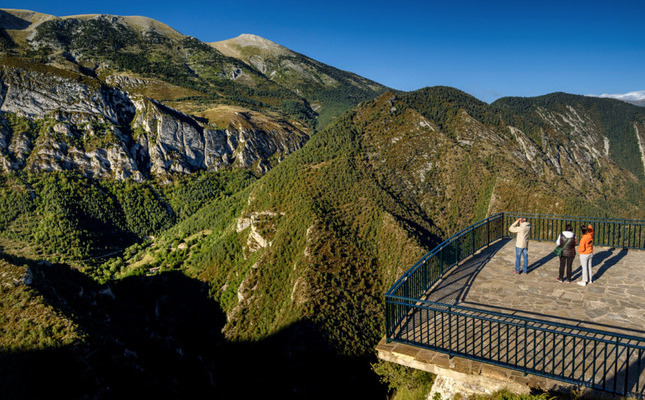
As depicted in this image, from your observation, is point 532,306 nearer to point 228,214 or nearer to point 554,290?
point 554,290

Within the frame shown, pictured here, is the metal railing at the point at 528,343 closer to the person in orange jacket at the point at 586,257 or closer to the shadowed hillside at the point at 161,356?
the person in orange jacket at the point at 586,257

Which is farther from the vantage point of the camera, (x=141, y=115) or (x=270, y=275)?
(x=141, y=115)

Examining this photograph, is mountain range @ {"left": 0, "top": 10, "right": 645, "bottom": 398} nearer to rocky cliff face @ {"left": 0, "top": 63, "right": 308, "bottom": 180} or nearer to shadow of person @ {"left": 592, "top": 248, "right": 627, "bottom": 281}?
rocky cliff face @ {"left": 0, "top": 63, "right": 308, "bottom": 180}

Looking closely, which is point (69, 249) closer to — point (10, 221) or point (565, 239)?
point (10, 221)

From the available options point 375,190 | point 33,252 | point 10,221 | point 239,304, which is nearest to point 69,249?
point 33,252

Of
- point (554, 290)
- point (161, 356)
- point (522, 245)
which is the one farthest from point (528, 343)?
point (161, 356)

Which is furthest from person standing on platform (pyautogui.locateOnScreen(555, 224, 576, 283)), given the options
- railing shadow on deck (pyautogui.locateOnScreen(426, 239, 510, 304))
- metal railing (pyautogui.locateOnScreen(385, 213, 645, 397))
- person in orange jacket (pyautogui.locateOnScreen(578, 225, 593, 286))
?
metal railing (pyautogui.locateOnScreen(385, 213, 645, 397))
